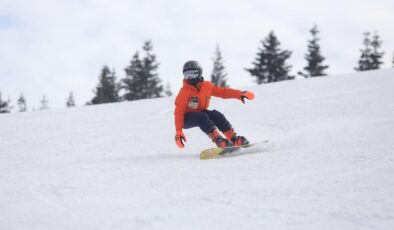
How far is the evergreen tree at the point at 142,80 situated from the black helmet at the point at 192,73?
129 feet

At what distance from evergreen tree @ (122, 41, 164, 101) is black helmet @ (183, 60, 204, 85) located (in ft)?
129

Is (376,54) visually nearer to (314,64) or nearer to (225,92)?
(314,64)

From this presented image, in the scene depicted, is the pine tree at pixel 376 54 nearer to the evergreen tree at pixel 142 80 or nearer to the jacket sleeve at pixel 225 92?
the evergreen tree at pixel 142 80

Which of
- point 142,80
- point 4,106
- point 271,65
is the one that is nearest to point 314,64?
point 271,65

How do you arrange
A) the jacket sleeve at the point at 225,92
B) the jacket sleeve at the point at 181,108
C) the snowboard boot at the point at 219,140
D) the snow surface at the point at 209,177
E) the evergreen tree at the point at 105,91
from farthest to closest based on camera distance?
the evergreen tree at the point at 105,91
the jacket sleeve at the point at 225,92
the jacket sleeve at the point at 181,108
the snowboard boot at the point at 219,140
the snow surface at the point at 209,177

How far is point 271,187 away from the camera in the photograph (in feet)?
11.1

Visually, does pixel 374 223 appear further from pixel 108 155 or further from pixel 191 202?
pixel 108 155

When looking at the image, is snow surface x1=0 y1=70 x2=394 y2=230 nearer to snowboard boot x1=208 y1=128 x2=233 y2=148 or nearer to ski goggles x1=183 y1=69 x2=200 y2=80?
snowboard boot x1=208 y1=128 x2=233 y2=148

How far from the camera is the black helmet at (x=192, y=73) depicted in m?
6.19

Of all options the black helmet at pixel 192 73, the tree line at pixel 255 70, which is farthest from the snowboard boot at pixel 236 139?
Result: the tree line at pixel 255 70

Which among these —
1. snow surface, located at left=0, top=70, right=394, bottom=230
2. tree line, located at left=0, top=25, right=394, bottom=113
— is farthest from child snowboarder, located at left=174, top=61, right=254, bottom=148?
tree line, located at left=0, top=25, right=394, bottom=113

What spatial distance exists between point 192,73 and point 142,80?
40.2 m

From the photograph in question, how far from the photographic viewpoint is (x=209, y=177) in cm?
391

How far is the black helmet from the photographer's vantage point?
20.3 ft
